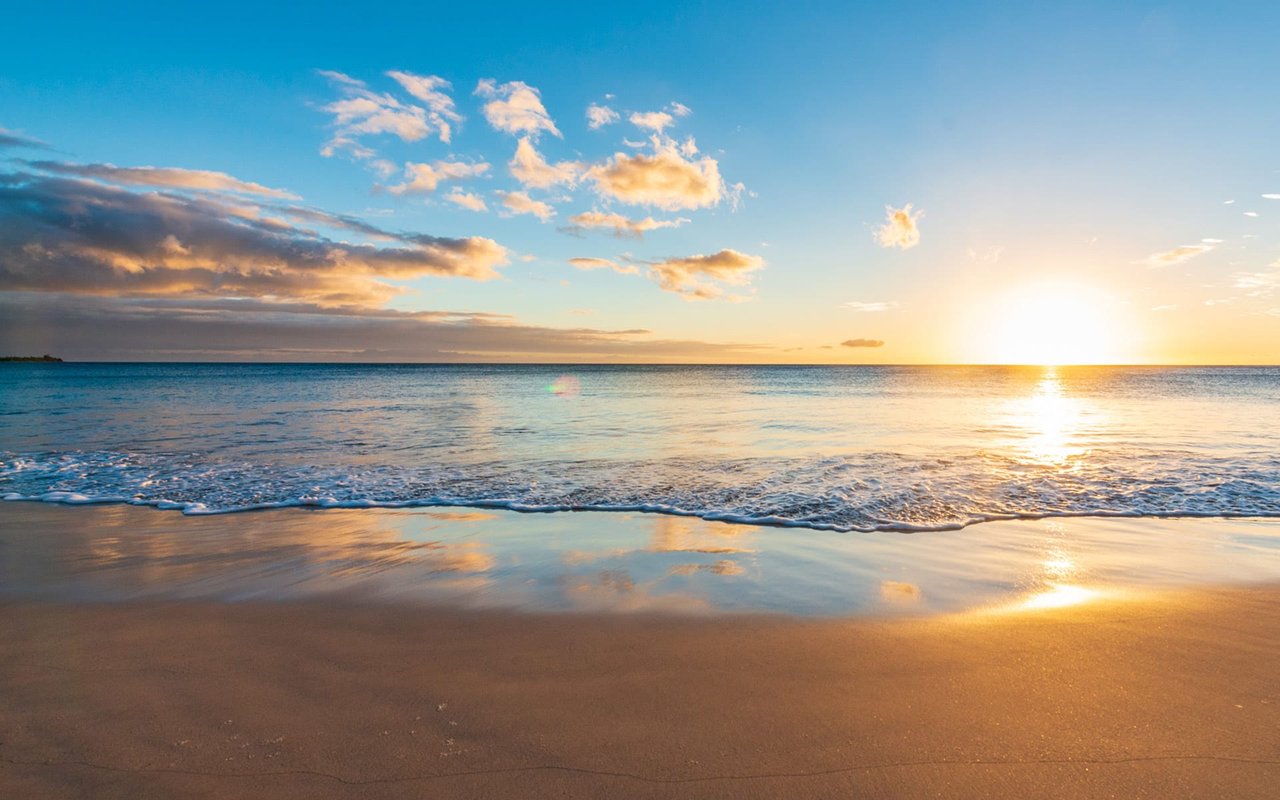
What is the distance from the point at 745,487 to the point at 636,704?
775 cm

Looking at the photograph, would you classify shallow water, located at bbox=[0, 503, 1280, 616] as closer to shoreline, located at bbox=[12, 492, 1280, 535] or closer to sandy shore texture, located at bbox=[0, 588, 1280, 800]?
shoreline, located at bbox=[12, 492, 1280, 535]

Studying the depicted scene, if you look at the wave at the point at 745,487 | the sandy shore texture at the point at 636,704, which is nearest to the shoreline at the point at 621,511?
the wave at the point at 745,487

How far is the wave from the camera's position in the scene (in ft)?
31.0

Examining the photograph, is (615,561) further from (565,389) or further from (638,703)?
(565,389)

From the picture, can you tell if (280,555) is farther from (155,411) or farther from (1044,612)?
(155,411)

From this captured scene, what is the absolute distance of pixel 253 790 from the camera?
2.95m

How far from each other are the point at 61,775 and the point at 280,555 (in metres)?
4.38

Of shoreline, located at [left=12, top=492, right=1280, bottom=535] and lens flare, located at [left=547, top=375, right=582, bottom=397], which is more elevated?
lens flare, located at [left=547, top=375, right=582, bottom=397]

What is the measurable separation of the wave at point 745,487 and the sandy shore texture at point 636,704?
159 inches

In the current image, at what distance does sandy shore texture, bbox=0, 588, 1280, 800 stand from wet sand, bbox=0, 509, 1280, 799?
0.02m

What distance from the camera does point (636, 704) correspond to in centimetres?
371

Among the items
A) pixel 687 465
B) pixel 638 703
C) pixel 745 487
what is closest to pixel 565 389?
pixel 687 465

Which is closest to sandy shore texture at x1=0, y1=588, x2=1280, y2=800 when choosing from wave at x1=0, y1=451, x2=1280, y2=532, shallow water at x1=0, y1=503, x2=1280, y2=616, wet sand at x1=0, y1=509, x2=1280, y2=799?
wet sand at x1=0, y1=509, x2=1280, y2=799

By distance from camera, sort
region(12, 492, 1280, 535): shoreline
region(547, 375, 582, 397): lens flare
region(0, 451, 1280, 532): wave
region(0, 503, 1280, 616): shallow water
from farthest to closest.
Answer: region(547, 375, 582, 397): lens flare
region(0, 451, 1280, 532): wave
region(12, 492, 1280, 535): shoreline
region(0, 503, 1280, 616): shallow water
